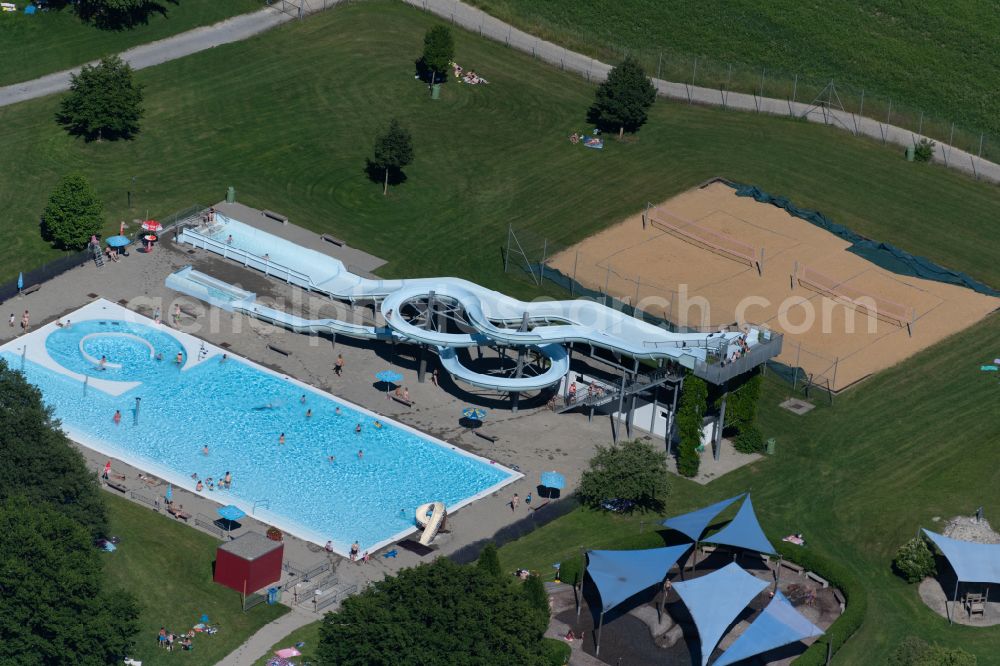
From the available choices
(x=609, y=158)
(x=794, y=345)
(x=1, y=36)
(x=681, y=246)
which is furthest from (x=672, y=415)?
(x=1, y=36)

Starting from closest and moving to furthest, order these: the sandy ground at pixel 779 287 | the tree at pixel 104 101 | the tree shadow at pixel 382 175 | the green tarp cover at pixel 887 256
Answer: the sandy ground at pixel 779 287 < the green tarp cover at pixel 887 256 < the tree at pixel 104 101 < the tree shadow at pixel 382 175

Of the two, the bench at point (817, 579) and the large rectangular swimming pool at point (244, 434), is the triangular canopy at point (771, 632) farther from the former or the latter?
the large rectangular swimming pool at point (244, 434)

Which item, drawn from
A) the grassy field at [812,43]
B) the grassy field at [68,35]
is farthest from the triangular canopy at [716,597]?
the grassy field at [68,35]

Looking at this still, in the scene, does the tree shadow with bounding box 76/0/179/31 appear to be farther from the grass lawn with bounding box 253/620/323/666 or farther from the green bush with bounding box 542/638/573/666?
the green bush with bounding box 542/638/573/666

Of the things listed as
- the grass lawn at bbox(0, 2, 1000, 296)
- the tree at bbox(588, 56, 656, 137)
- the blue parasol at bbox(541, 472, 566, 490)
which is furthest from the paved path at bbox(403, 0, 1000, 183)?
the blue parasol at bbox(541, 472, 566, 490)

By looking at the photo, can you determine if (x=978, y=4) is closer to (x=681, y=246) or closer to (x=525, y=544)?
(x=681, y=246)
